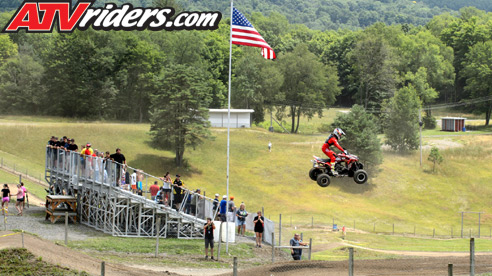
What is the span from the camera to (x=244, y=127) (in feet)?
327

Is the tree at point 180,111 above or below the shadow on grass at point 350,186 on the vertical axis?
above

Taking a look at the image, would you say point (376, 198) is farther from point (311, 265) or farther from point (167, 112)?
point (311, 265)

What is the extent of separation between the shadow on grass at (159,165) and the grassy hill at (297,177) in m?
0.12

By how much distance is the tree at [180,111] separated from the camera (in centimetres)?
7512

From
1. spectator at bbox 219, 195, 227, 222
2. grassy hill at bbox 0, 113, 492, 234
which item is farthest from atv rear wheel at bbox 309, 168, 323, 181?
grassy hill at bbox 0, 113, 492, 234

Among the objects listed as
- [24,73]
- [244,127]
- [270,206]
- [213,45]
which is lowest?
[270,206]

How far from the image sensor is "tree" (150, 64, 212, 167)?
75125mm

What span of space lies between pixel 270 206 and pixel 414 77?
71880 millimetres

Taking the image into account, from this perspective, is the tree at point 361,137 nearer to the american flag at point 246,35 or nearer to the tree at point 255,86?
the tree at point 255,86

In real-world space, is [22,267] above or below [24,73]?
below

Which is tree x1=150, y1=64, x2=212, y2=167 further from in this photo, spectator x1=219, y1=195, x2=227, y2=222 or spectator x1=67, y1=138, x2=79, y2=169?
spectator x1=219, y1=195, x2=227, y2=222

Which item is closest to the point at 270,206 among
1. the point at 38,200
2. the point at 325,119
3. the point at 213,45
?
the point at 38,200

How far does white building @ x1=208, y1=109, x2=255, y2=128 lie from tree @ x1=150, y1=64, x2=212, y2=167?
21.3 meters

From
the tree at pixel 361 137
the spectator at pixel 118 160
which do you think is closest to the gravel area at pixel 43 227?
the spectator at pixel 118 160
